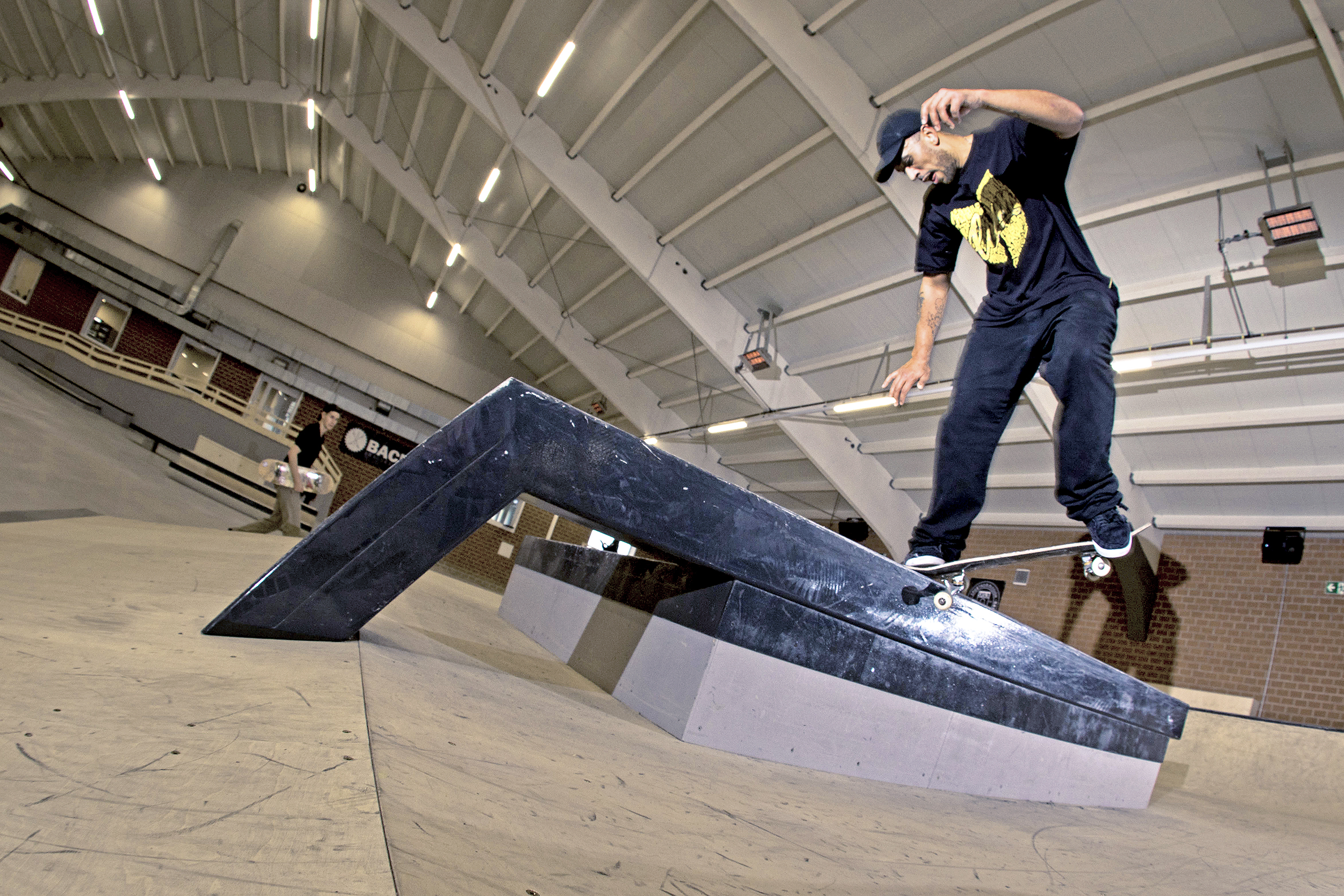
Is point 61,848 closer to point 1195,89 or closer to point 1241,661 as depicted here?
point 1195,89

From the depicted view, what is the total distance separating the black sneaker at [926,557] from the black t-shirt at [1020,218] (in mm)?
832

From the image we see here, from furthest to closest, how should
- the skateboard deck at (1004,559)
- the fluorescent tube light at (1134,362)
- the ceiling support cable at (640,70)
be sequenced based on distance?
the ceiling support cable at (640,70), the fluorescent tube light at (1134,362), the skateboard deck at (1004,559)

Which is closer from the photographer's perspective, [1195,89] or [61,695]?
[61,695]

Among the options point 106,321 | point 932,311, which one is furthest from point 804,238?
point 106,321

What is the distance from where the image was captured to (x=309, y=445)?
6.63 metres

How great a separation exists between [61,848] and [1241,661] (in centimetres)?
1280

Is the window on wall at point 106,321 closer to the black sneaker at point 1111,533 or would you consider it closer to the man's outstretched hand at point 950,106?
the man's outstretched hand at point 950,106

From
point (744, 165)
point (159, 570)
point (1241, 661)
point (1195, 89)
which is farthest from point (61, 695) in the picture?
point (1241, 661)

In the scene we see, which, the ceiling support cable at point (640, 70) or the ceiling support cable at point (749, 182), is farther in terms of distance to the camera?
the ceiling support cable at point (749, 182)

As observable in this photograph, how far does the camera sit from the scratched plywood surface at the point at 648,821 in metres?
0.80

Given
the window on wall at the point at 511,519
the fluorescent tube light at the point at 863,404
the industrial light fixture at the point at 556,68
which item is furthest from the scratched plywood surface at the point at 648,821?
the window on wall at the point at 511,519

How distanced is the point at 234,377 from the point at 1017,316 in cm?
1896

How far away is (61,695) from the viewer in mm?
896

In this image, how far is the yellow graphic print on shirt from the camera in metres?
2.43
